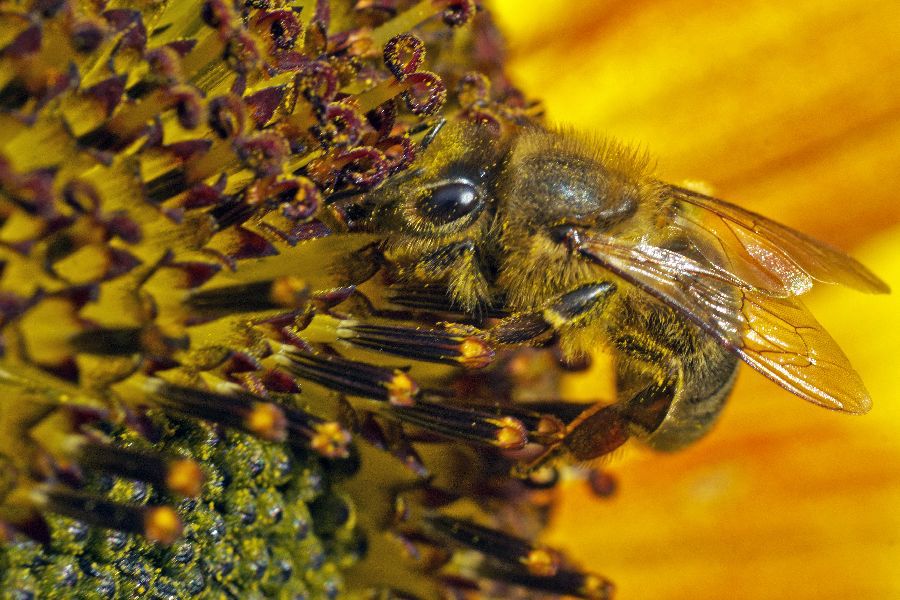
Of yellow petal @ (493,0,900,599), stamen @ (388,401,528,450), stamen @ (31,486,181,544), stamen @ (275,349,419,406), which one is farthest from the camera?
yellow petal @ (493,0,900,599)

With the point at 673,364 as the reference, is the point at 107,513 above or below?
below

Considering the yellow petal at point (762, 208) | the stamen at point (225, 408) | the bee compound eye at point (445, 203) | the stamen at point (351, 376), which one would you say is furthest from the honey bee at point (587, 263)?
the yellow petal at point (762, 208)

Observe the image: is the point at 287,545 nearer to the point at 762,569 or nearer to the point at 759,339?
the point at 759,339

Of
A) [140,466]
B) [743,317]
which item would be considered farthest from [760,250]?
[140,466]

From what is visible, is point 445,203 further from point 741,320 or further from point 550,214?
point 741,320

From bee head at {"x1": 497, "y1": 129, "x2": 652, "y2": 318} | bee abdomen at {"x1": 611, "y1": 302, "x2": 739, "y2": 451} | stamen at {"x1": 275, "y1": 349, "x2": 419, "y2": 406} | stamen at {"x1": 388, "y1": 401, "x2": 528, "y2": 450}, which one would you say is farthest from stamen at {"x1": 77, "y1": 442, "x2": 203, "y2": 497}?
bee abdomen at {"x1": 611, "y1": 302, "x2": 739, "y2": 451}

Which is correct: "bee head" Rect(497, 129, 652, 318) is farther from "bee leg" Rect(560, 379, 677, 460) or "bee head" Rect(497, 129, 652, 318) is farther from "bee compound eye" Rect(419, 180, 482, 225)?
"bee leg" Rect(560, 379, 677, 460)
